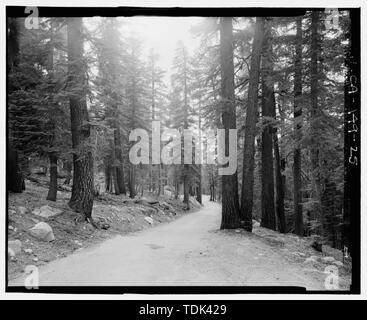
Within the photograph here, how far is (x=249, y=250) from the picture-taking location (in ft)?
22.4

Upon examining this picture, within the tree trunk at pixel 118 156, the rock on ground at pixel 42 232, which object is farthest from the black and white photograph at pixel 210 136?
the tree trunk at pixel 118 156

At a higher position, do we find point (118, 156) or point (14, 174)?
point (118, 156)

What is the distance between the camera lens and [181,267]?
→ 5516 mm

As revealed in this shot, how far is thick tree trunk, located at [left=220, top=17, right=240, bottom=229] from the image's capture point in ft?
29.9

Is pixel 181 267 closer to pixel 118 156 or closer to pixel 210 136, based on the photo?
pixel 210 136

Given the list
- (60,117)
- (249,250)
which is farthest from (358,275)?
(60,117)

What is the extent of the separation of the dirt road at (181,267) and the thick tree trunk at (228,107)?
1.38m

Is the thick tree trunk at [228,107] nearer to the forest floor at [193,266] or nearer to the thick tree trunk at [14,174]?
the forest floor at [193,266]

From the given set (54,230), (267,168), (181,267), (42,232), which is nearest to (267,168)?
(267,168)

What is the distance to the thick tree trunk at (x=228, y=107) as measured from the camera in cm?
912

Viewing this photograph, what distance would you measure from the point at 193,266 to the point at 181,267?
26cm
